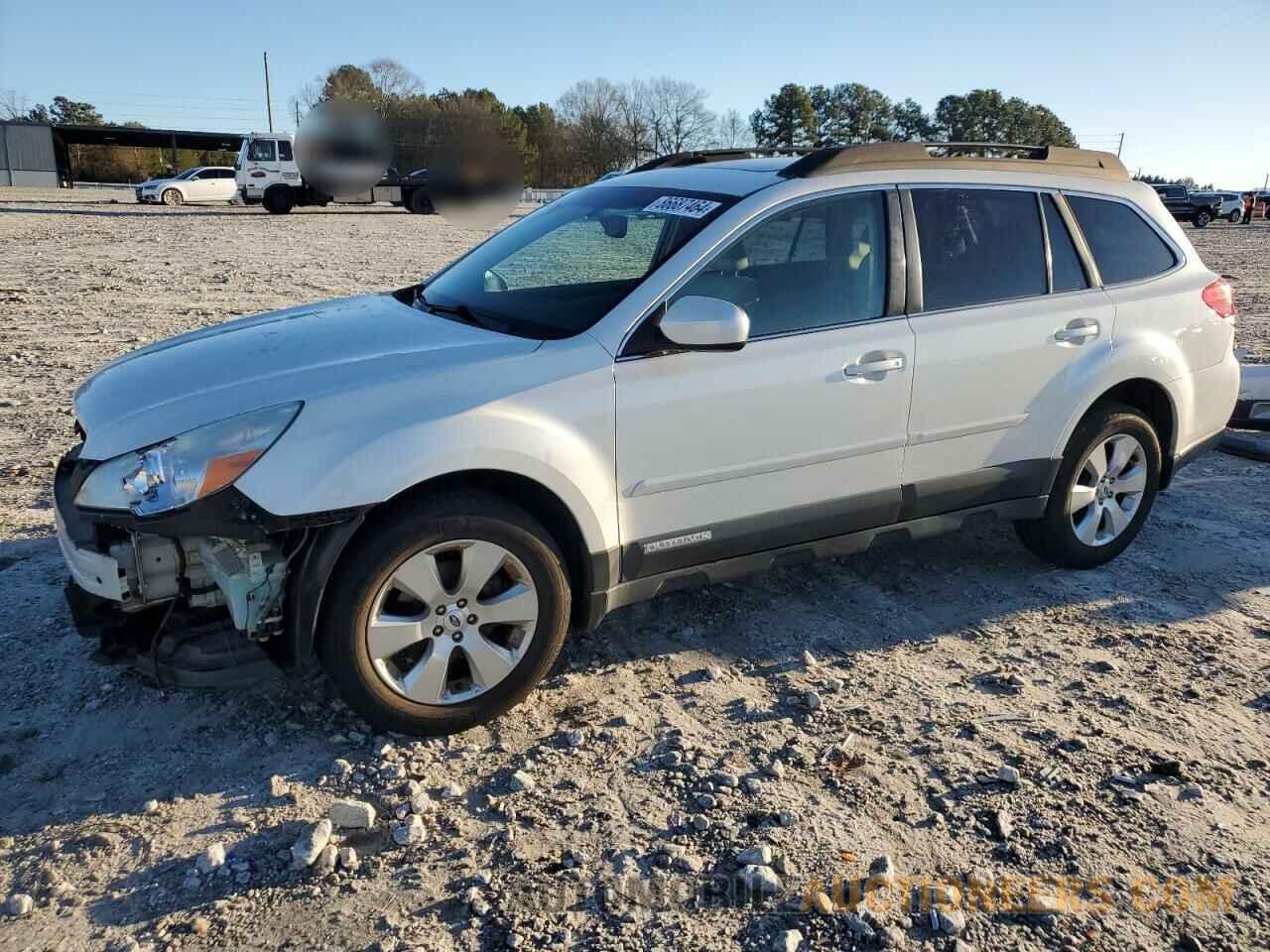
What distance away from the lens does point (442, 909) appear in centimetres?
260

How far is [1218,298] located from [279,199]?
101ft

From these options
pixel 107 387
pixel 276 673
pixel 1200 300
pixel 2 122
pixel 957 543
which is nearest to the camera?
pixel 276 673

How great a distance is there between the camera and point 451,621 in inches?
129

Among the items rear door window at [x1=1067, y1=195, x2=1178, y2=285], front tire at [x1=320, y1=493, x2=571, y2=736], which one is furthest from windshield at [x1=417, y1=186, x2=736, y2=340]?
rear door window at [x1=1067, y1=195, x2=1178, y2=285]

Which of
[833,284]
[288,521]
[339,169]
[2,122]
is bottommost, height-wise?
[288,521]

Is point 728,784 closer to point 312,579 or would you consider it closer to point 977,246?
point 312,579

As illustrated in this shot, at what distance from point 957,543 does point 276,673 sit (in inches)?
140

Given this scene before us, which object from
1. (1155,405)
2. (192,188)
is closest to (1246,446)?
(1155,405)

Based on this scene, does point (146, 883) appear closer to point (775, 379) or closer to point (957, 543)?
point (775, 379)

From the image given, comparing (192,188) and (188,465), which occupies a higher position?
(192,188)

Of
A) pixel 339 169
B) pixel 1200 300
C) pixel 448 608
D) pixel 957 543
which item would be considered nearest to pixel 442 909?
pixel 448 608

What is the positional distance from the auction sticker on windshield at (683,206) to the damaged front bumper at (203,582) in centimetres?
175

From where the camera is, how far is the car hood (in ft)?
10.3

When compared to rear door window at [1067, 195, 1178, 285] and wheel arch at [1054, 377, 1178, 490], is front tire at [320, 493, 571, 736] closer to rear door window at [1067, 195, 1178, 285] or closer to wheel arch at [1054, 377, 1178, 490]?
wheel arch at [1054, 377, 1178, 490]
